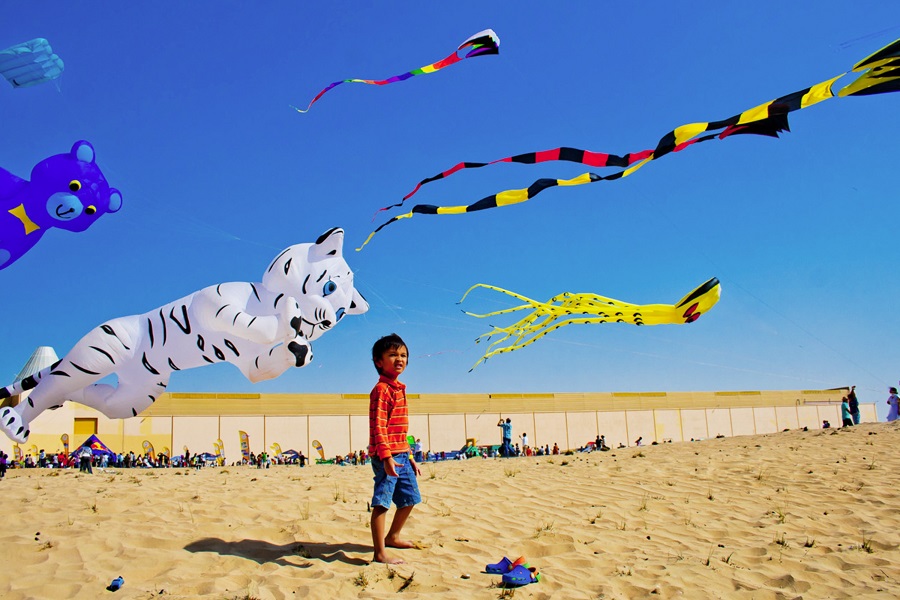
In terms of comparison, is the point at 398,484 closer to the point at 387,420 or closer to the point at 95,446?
the point at 387,420

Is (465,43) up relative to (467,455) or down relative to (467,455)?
up

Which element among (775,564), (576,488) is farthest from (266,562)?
(576,488)

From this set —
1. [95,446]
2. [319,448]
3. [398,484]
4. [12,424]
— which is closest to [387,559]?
Result: [398,484]

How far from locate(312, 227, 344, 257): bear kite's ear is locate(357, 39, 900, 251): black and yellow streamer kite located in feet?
12.8

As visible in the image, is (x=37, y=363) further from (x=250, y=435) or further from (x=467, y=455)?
(x=467, y=455)

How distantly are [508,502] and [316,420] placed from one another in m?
24.7

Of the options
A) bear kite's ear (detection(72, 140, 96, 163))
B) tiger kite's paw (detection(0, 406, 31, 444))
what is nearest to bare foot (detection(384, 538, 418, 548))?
bear kite's ear (detection(72, 140, 96, 163))

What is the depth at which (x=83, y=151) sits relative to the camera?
900 cm

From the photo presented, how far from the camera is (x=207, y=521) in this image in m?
6.23

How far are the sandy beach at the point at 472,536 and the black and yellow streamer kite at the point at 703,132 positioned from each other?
3076 mm

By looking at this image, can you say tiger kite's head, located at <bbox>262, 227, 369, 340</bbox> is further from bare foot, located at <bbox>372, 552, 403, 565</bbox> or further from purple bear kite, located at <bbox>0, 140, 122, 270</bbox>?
bare foot, located at <bbox>372, 552, 403, 565</bbox>

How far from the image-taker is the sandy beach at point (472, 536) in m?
4.71

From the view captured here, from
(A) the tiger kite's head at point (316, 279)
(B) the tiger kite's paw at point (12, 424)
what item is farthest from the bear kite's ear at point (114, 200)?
(B) the tiger kite's paw at point (12, 424)

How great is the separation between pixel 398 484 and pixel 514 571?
1167 millimetres
